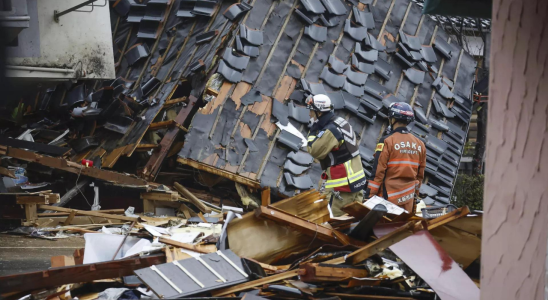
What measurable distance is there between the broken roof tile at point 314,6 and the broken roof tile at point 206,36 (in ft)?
5.79

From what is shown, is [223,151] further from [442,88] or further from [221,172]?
[442,88]

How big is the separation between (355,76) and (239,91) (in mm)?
2467

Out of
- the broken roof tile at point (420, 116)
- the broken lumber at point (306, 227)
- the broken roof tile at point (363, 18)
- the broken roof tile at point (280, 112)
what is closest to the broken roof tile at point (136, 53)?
the broken roof tile at point (280, 112)

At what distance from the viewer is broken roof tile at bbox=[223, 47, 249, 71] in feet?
37.2

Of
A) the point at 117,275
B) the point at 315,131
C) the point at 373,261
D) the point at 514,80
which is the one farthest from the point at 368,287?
the point at 315,131

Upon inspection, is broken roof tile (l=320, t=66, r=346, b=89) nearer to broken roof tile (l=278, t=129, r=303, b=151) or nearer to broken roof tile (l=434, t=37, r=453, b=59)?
broken roof tile (l=278, t=129, r=303, b=151)

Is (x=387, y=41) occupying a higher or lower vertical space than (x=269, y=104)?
higher

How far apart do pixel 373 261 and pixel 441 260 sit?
0.55m

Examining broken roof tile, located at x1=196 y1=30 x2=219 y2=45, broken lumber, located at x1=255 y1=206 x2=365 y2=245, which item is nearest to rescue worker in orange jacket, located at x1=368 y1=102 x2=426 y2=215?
broken lumber, located at x1=255 y1=206 x2=365 y2=245

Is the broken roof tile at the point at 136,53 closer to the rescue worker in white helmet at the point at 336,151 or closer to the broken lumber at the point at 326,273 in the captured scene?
the rescue worker in white helmet at the point at 336,151

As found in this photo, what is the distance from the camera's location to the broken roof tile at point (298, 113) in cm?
1166

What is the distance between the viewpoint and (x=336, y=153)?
811cm

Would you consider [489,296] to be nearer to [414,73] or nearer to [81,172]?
[81,172]

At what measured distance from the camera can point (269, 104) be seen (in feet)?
38.1
